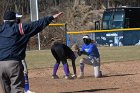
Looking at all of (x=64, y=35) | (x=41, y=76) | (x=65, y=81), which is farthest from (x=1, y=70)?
(x=64, y=35)

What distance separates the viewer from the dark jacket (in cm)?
851

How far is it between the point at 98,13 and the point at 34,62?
33.7 meters

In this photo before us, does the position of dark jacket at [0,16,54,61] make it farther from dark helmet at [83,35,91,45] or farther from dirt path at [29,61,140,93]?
dark helmet at [83,35,91,45]

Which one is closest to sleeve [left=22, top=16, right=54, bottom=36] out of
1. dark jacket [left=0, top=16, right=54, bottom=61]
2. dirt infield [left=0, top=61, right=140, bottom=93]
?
dark jacket [left=0, top=16, right=54, bottom=61]

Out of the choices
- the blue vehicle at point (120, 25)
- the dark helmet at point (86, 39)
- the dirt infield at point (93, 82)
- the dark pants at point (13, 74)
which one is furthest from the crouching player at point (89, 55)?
the blue vehicle at point (120, 25)

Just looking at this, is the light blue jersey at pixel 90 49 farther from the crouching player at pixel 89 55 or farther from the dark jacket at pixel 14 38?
the dark jacket at pixel 14 38

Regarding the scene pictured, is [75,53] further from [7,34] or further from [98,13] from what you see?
[98,13]

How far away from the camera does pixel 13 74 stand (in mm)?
8453

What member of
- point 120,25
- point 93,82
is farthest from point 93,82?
point 120,25

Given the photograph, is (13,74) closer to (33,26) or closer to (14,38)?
(14,38)

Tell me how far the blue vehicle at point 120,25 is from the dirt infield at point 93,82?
1691 cm

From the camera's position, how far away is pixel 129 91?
1154cm

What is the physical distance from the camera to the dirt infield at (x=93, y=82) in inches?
478

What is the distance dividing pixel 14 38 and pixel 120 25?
3013 cm
